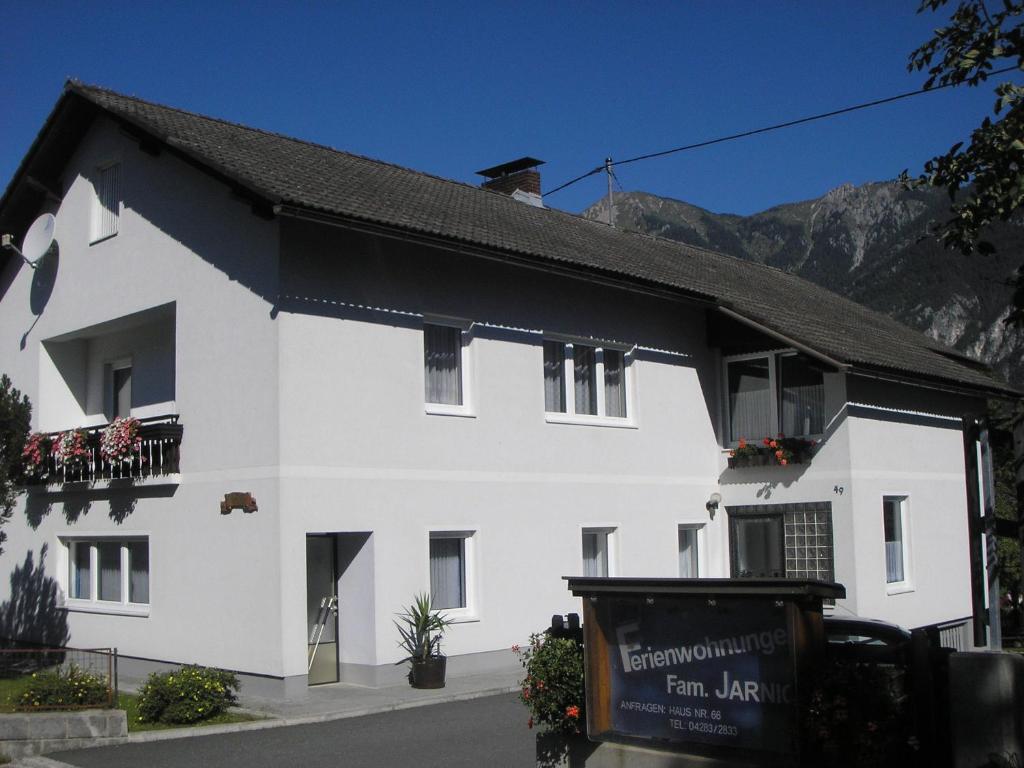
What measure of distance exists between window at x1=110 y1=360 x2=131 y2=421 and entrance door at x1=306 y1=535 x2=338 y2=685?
5047 mm

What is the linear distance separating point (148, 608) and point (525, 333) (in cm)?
666

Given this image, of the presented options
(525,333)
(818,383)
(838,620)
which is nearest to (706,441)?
(818,383)

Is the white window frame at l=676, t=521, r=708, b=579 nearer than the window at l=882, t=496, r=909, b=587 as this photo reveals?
No

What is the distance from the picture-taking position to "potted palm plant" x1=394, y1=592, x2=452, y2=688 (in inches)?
571

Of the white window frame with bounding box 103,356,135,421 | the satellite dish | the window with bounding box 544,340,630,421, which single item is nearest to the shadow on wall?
the white window frame with bounding box 103,356,135,421

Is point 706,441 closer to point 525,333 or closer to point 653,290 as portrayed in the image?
point 653,290

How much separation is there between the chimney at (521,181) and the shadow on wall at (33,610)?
12.0m

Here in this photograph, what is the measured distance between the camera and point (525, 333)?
56.6ft

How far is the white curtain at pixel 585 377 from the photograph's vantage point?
60.1 feet

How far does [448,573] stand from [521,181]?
38.2 feet

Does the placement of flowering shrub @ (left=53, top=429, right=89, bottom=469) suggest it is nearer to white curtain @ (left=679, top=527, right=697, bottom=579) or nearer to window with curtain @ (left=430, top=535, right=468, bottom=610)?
window with curtain @ (left=430, top=535, right=468, bottom=610)

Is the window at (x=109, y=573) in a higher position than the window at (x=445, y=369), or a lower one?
lower

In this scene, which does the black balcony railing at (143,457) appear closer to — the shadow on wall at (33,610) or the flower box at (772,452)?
the shadow on wall at (33,610)

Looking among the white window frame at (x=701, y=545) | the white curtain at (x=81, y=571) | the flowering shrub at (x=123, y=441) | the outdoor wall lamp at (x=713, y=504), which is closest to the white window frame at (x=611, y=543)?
the white window frame at (x=701, y=545)
